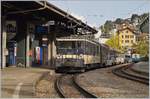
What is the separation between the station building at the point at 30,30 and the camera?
35.2 metres

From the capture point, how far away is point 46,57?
51.4m

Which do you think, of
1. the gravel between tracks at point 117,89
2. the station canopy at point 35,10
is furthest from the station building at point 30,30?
the gravel between tracks at point 117,89

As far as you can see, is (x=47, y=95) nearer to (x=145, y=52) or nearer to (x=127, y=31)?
(x=145, y=52)

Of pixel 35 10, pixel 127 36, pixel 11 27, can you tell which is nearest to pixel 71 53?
pixel 35 10

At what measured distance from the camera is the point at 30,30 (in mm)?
43750

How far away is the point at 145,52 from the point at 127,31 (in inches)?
2358

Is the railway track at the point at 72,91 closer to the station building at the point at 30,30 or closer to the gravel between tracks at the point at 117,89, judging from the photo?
the gravel between tracks at the point at 117,89

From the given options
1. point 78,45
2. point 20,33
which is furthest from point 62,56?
point 20,33

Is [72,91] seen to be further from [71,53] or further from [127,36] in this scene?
[127,36]

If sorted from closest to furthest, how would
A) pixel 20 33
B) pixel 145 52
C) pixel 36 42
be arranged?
pixel 20 33
pixel 36 42
pixel 145 52

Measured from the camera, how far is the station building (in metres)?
35.2

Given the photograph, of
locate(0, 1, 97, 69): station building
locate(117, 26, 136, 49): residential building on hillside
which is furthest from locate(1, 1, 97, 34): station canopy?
locate(117, 26, 136, 49): residential building on hillside

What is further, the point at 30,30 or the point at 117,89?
the point at 30,30

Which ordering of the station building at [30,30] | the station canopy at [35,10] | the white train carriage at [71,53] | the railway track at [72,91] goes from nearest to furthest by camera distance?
the railway track at [72,91], the station canopy at [35,10], the white train carriage at [71,53], the station building at [30,30]
